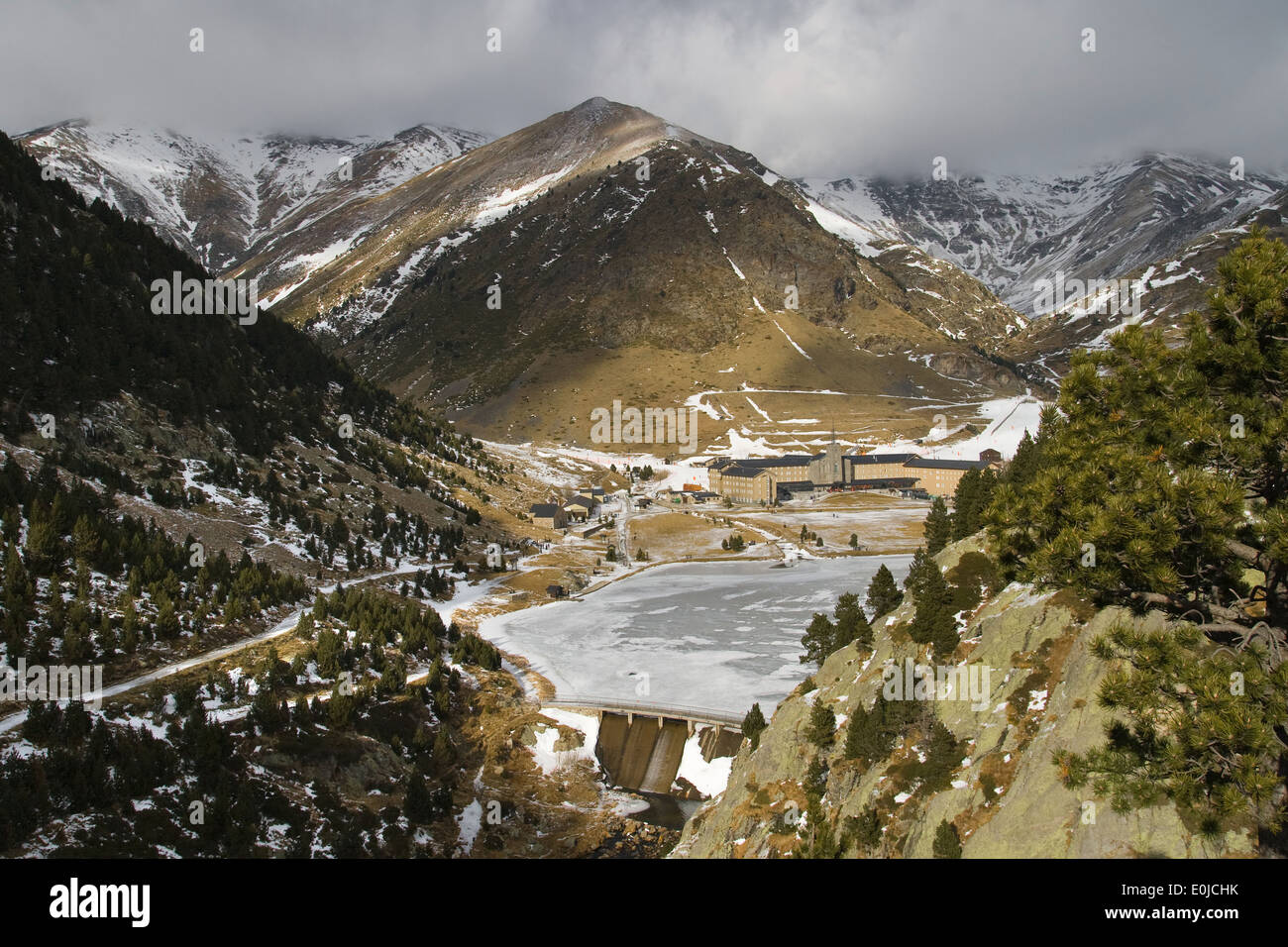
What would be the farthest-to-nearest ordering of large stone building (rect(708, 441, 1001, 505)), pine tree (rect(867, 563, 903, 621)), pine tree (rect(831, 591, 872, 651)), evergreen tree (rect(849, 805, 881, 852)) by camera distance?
large stone building (rect(708, 441, 1001, 505)) < pine tree (rect(867, 563, 903, 621)) < pine tree (rect(831, 591, 872, 651)) < evergreen tree (rect(849, 805, 881, 852))

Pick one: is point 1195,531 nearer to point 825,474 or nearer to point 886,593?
point 886,593

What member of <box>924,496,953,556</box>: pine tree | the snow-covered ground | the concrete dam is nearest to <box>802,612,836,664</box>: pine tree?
the concrete dam

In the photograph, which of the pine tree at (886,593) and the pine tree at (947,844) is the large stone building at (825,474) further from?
the pine tree at (947,844)

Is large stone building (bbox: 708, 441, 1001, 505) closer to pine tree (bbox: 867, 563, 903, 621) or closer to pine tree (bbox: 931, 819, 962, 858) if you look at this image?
pine tree (bbox: 867, 563, 903, 621)

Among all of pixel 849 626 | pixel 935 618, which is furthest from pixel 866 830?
pixel 849 626
